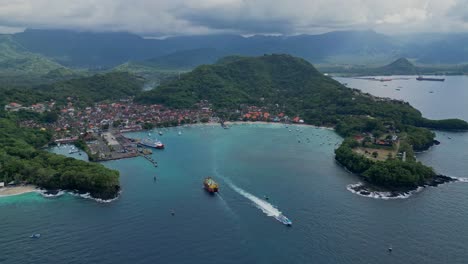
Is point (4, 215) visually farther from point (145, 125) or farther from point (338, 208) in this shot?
point (145, 125)

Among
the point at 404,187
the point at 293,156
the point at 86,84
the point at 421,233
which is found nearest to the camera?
the point at 421,233

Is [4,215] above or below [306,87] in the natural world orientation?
below

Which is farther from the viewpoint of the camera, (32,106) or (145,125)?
(32,106)

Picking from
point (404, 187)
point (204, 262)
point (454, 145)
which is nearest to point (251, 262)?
point (204, 262)

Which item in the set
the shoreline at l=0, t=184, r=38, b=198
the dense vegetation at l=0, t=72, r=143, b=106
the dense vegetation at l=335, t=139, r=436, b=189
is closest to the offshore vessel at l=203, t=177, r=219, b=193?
the dense vegetation at l=335, t=139, r=436, b=189

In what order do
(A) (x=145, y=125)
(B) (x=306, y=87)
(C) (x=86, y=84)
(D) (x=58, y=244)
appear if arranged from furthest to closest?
(C) (x=86, y=84) → (B) (x=306, y=87) → (A) (x=145, y=125) → (D) (x=58, y=244)

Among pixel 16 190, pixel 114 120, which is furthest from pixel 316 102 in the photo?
pixel 16 190

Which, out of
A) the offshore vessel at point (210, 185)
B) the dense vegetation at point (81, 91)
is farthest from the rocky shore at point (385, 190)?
the dense vegetation at point (81, 91)

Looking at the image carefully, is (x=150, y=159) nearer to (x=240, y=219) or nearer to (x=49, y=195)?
(x=49, y=195)
